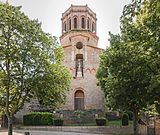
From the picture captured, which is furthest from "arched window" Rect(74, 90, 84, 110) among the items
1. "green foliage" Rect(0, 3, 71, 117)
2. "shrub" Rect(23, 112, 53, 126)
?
"green foliage" Rect(0, 3, 71, 117)

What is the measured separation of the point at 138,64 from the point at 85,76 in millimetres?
27928

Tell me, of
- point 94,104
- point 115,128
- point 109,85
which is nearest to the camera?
point 109,85

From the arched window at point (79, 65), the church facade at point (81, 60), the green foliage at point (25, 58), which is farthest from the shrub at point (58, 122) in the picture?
the green foliage at point (25, 58)

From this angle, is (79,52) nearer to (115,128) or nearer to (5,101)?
(115,128)

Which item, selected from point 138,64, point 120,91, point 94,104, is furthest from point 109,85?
point 94,104

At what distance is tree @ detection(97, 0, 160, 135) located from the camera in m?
15.9

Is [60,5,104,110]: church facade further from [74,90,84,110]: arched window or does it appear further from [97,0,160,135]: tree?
[97,0,160,135]: tree

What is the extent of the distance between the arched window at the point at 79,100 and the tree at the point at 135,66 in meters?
19.9

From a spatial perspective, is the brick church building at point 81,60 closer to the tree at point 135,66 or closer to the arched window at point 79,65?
the arched window at point 79,65

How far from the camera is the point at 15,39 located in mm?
19609

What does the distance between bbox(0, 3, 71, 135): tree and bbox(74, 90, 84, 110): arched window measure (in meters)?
26.2

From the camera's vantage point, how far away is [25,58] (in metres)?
19.6

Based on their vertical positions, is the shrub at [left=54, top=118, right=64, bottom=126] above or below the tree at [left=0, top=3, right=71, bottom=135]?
below

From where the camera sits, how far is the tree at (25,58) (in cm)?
1952
